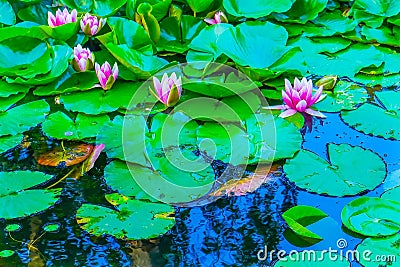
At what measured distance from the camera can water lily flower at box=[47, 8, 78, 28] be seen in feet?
8.91

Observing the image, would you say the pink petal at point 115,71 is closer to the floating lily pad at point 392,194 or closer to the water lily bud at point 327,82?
the water lily bud at point 327,82

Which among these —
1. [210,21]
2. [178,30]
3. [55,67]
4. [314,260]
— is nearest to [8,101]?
[55,67]

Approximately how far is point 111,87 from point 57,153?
0.47m

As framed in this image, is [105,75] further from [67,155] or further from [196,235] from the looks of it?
[196,235]

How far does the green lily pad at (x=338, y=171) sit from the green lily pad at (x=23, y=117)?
1.04 meters

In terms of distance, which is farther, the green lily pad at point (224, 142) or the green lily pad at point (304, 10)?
the green lily pad at point (304, 10)

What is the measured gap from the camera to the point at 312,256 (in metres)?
1.59

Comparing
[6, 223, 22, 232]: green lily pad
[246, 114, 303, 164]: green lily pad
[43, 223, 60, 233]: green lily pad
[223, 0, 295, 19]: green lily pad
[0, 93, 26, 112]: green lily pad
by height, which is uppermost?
[223, 0, 295, 19]: green lily pad

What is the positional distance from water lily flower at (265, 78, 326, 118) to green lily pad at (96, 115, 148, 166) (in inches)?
22.5

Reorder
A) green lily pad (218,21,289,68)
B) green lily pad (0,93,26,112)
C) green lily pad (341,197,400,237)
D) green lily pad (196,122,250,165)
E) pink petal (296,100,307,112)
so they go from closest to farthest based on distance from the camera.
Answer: green lily pad (341,197,400,237), green lily pad (196,122,250,165), pink petal (296,100,307,112), green lily pad (0,93,26,112), green lily pad (218,21,289,68)

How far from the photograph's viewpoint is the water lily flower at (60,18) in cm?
272

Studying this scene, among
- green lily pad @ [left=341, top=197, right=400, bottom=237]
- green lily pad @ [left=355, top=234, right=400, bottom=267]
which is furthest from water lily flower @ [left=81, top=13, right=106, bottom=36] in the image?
green lily pad @ [left=355, top=234, right=400, bottom=267]

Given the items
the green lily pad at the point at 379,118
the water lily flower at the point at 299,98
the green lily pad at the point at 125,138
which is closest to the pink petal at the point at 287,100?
the water lily flower at the point at 299,98

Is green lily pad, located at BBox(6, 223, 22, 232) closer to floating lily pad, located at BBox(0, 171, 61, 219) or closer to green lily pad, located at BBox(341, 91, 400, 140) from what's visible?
floating lily pad, located at BBox(0, 171, 61, 219)
